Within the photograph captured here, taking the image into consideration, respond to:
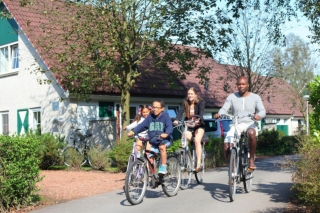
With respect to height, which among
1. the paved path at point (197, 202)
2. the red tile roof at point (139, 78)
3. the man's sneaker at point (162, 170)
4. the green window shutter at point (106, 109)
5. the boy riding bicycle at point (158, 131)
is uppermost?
the red tile roof at point (139, 78)

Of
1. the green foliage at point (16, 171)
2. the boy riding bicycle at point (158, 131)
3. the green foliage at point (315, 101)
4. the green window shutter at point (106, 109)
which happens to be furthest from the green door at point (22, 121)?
the green foliage at point (315, 101)

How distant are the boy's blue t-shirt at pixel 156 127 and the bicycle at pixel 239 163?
1059 millimetres

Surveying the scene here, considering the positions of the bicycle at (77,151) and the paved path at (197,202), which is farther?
the bicycle at (77,151)

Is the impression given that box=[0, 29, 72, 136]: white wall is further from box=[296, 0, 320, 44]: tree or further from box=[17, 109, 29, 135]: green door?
box=[296, 0, 320, 44]: tree

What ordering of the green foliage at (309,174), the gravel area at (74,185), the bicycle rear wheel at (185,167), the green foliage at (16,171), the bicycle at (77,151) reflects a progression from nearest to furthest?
the green foliage at (309,174) → the green foliage at (16,171) → the bicycle rear wheel at (185,167) → the gravel area at (74,185) → the bicycle at (77,151)

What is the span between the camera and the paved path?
812cm

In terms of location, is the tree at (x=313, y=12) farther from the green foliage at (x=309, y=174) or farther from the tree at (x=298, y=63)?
the tree at (x=298, y=63)

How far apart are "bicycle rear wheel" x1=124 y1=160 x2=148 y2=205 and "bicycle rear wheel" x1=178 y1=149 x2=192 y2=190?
1298 millimetres

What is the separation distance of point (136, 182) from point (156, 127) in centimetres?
111

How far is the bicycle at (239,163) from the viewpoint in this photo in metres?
8.34

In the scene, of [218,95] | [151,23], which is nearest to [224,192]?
[151,23]

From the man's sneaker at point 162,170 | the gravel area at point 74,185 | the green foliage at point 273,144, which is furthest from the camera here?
the green foliage at point 273,144

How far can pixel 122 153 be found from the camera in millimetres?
14391

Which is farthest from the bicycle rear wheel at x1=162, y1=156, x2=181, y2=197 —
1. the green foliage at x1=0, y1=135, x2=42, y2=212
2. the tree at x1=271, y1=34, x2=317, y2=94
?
the tree at x1=271, y1=34, x2=317, y2=94
